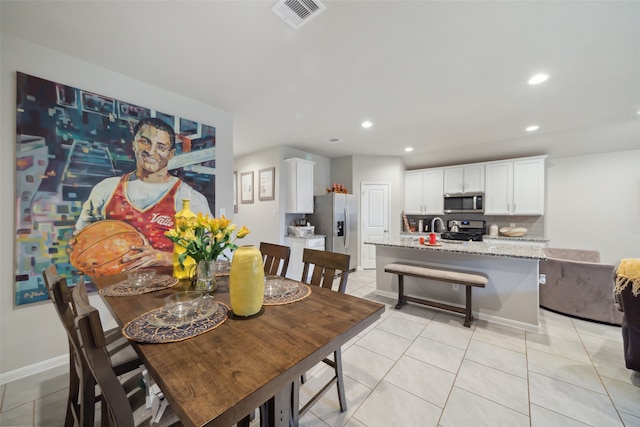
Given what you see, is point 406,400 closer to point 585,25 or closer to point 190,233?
point 190,233

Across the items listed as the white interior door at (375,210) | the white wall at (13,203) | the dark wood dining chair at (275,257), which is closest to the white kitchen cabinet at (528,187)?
the white interior door at (375,210)

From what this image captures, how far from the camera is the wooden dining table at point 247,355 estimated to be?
619mm

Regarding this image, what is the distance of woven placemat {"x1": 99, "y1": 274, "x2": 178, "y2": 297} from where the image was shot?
4.50 ft

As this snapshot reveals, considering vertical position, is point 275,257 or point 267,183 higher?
point 267,183

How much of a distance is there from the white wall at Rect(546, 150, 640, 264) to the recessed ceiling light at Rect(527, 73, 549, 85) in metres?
3.15

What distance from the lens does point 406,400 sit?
1642 millimetres

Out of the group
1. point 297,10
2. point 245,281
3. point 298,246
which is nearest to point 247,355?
point 245,281

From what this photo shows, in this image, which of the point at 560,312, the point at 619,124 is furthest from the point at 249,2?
the point at 619,124

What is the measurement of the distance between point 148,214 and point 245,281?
2.02 m

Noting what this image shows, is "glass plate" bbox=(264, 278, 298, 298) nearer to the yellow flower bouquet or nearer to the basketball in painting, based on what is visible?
the yellow flower bouquet

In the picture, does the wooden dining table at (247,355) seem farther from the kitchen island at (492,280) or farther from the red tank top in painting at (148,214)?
the kitchen island at (492,280)

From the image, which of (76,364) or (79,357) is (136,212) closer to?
(76,364)

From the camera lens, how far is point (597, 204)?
4.15 meters

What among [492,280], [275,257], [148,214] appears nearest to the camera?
[275,257]
